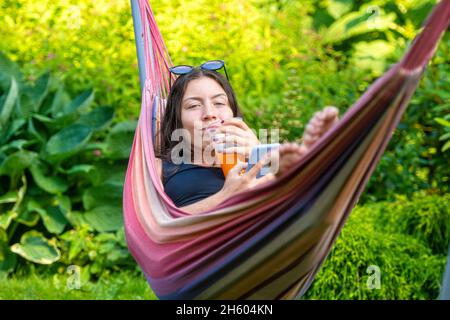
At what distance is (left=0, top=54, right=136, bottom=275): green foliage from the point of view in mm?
3709

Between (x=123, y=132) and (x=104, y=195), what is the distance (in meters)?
0.30

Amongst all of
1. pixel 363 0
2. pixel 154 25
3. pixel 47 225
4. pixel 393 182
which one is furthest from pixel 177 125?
pixel 363 0

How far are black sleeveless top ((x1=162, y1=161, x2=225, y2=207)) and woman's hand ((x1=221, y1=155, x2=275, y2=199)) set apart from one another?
234mm

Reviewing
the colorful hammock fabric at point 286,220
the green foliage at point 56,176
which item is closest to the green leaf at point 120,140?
the green foliage at point 56,176

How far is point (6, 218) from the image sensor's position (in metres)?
3.65

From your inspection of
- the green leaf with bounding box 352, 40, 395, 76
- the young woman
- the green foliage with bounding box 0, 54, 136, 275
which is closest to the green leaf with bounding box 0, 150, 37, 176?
the green foliage with bounding box 0, 54, 136, 275

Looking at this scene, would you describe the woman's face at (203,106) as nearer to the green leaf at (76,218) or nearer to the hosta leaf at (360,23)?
the green leaf at (76,218)

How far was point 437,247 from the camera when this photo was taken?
11.5 ft

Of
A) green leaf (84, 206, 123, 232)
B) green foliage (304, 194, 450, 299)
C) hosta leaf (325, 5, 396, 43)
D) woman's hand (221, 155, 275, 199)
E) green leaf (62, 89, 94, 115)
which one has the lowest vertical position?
green foliage (304, 194, 450, 299)

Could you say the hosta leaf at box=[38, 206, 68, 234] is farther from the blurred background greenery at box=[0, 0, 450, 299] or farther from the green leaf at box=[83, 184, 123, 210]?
the green leaf at box=[83, 184, 123, 210]

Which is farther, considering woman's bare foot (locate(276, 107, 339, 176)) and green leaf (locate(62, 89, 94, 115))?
green leaf (locate(62, 89, 94, 115))

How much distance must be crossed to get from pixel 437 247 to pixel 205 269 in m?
1.80

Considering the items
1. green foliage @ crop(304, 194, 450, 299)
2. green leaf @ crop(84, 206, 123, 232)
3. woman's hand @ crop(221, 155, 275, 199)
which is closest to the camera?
woman's hand @ crop(221, 155, 275, 199)

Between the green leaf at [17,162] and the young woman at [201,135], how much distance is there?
1.20 meters
